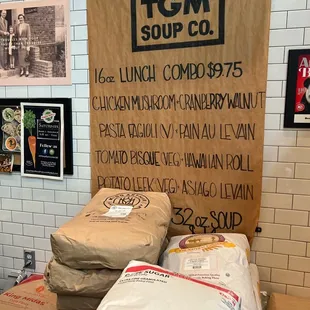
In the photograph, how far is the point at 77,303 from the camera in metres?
1.44

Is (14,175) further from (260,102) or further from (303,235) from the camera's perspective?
(303,235)

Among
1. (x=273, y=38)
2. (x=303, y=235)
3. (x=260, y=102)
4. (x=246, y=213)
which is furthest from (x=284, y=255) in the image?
(x=273, y=38)

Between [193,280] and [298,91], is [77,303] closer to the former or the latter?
[193,280]

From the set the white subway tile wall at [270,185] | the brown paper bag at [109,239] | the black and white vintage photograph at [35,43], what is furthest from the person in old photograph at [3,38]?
the brown paper bag at [109,239]

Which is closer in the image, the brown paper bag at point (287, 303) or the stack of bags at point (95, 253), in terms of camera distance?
the stack of bags at point (95, 253)

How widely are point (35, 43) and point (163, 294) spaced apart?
5.11 ft

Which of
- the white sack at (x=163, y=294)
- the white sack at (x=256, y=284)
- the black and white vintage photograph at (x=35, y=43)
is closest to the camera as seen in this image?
the white sack at (x=163, y=294)

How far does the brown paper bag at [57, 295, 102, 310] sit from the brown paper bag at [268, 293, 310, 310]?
2.71 feet

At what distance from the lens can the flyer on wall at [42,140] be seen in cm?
201

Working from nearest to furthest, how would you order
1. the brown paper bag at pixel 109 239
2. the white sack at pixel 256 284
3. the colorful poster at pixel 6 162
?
the brown paper bag at pixel 109 239 < the white sack at pixel 256 284 < the colorful poster at pixel 6 162

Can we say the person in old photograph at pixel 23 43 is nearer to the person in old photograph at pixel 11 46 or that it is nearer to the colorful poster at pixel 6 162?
the person in old photograph at pixel 11 46

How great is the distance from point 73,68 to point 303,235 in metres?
1.48

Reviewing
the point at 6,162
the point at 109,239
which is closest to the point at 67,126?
the point at 6,162

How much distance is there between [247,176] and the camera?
172cm
